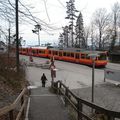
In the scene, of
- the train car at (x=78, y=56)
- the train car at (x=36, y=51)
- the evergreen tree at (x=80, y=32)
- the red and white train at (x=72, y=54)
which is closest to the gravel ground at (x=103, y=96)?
the red and white train at (x=72, y=54)

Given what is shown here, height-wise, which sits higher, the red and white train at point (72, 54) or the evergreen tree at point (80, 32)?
the evergreen tree at point (80, 32)

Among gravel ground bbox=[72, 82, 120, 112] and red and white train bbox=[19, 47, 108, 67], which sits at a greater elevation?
red and white train bbox=[19, 47, 108, 67]

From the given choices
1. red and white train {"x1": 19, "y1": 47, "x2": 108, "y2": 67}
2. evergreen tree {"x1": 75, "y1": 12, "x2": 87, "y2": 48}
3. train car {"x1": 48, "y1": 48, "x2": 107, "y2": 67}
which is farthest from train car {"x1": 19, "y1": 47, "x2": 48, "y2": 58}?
evergreen tree {"x1": 75, "y1": 12, "x2": 87, "y2": 48}

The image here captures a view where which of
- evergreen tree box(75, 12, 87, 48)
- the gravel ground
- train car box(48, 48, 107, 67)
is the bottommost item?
the gravel ground

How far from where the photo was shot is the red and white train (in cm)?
4967

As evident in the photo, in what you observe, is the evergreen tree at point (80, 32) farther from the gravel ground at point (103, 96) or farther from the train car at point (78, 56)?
the gravel ground at point (103, 96)

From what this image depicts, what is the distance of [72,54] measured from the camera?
54.8 meters

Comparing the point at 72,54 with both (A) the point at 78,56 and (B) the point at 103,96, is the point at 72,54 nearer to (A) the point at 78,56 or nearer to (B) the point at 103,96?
(A) the point at 78,56

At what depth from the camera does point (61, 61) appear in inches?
2355

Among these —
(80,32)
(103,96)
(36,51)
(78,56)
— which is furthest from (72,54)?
(80,32)

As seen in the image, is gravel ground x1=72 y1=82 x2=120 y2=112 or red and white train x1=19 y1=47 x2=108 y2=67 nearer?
gravel ground x1=72 y1=82 x2=120 y2=112

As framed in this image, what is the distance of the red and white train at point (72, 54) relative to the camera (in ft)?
163

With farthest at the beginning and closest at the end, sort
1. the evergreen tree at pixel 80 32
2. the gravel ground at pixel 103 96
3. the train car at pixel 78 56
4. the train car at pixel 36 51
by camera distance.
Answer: the evergreen tree at pixel 80 32, the train car at pixel 36 51, the train car at pixel 78 56, the gravel ground at pixel 103 96

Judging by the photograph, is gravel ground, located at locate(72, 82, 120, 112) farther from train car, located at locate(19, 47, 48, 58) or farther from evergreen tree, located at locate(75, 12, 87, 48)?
evergreen tree, located at locate(75, 12, 87, 48)
